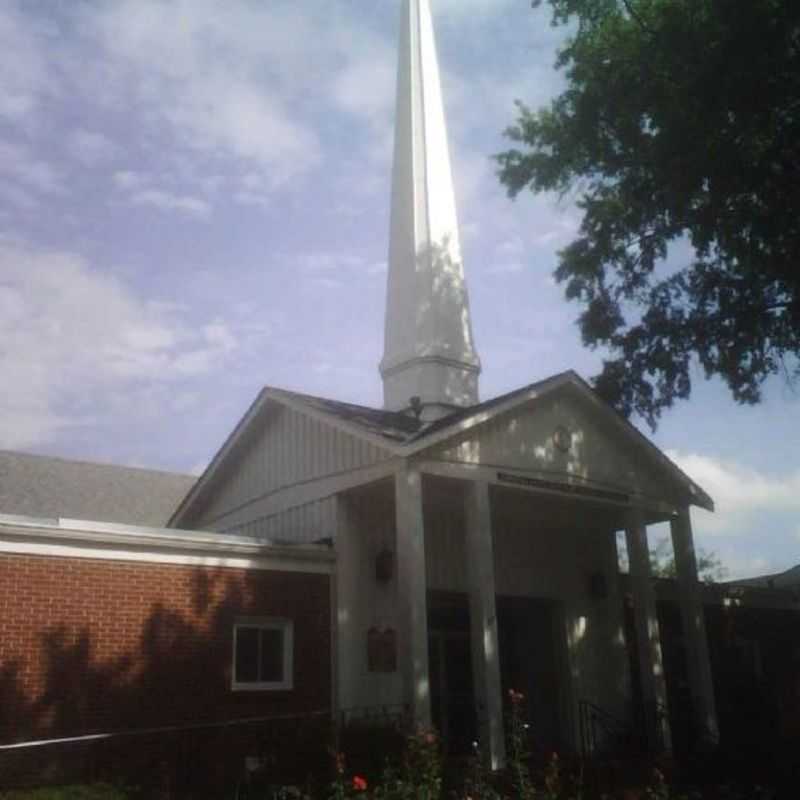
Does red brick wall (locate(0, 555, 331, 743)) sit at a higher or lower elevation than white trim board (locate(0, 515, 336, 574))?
lower

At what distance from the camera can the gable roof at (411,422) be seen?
43.0 feet

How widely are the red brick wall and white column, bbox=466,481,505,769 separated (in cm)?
211

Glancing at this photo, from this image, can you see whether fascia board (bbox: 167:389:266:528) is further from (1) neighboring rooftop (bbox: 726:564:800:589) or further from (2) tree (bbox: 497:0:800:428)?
(1) neighboring rooftop (bbox: 726:564:800:589)

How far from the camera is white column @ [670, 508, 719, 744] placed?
1587 centimetres

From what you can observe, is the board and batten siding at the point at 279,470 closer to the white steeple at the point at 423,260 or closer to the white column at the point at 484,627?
the white column at the point at 484,627

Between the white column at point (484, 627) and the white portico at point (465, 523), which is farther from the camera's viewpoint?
the white portico at point (465, 523)

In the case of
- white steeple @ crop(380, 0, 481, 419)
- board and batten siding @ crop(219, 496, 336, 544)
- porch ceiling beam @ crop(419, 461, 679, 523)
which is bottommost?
board and batten siding @ crop(219, 496, 336, 544)

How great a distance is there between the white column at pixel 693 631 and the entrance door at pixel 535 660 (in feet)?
7.17

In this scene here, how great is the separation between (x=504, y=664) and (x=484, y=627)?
464 cm

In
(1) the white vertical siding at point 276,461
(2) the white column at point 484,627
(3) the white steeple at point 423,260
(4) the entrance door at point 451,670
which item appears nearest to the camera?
(2) the white column at point 484,627

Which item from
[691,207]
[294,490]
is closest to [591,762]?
[294,490]

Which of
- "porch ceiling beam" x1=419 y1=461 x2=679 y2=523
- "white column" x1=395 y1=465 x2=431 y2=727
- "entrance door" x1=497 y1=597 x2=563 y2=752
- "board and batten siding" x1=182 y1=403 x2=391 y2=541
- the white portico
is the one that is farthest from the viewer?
"entrance door" x1=497 y1=597 x2=563 y2=752

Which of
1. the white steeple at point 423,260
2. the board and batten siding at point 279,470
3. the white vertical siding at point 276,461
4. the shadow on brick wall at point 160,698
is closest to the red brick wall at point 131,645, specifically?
the shadow on brick wall at point 160,698

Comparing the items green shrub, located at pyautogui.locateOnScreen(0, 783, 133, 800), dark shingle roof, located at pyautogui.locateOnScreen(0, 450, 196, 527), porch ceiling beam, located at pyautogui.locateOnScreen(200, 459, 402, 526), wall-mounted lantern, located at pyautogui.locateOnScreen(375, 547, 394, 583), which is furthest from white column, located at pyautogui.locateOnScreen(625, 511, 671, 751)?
dark shingle roof, located at pyautogui.locateOnScreen(0, 450, 196, 527)
